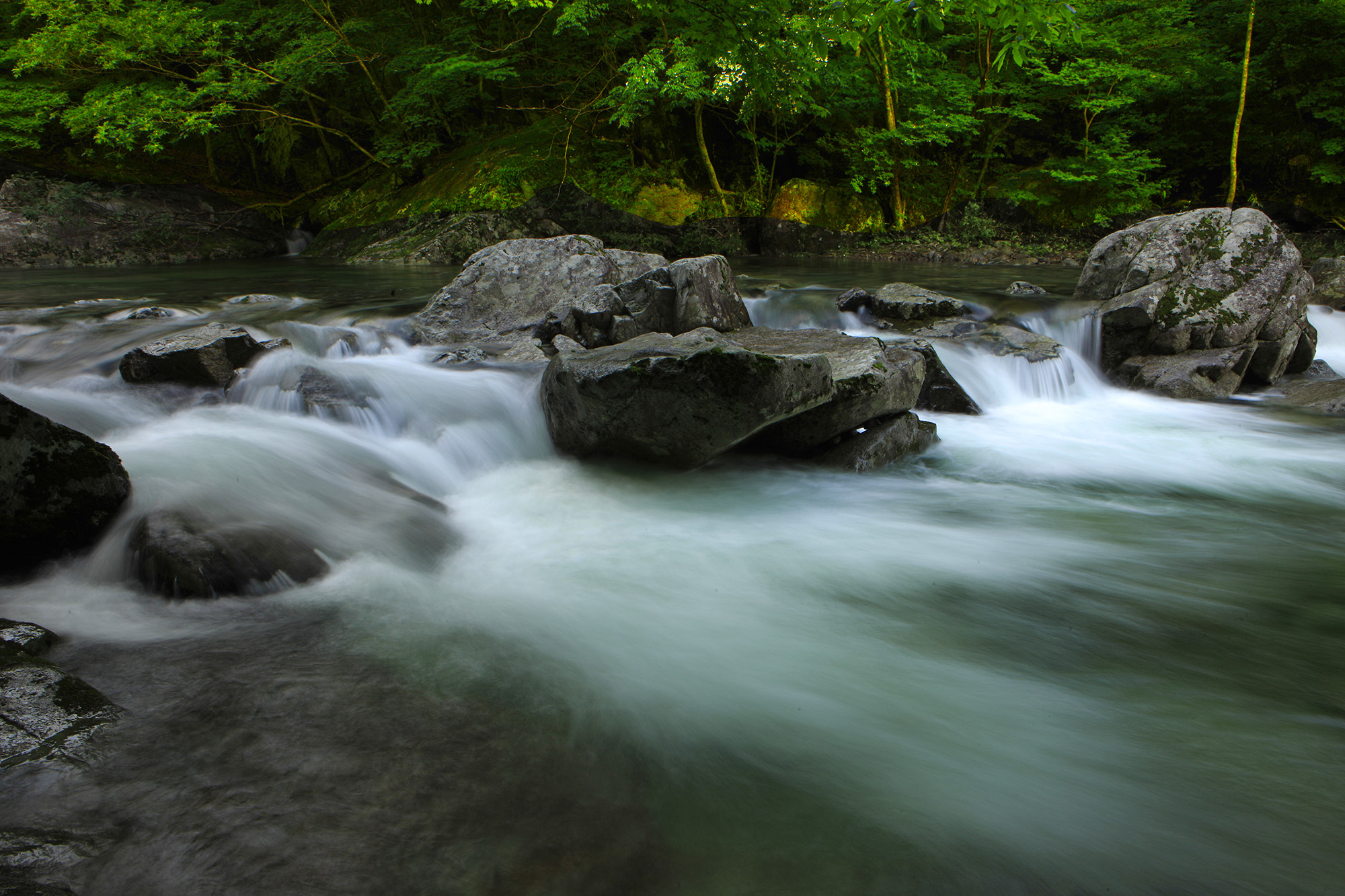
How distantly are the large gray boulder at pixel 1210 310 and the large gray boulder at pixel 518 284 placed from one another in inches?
198

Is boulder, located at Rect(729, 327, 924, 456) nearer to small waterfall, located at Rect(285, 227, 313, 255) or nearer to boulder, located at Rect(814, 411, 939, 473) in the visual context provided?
boulder, located at Rect(814, 411, 939, 473)

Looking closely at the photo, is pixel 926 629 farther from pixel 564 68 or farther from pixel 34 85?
pixel 34 85

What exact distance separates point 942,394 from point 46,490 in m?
6.17

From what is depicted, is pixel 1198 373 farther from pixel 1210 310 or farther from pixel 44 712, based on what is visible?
pixel 44 712

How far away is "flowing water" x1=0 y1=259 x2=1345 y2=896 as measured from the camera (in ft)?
6.24

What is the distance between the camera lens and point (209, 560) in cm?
314

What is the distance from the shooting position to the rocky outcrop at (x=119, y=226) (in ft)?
48.3

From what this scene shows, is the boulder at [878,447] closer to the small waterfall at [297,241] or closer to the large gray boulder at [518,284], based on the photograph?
the large gray boulder at [518,284]

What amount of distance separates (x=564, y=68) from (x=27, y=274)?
35.5 ft

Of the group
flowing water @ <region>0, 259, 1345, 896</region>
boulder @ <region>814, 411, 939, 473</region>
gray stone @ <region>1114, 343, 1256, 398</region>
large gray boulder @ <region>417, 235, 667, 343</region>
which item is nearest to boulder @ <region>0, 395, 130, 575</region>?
flowing water @ <region>0, 259, 1345, 896</region>

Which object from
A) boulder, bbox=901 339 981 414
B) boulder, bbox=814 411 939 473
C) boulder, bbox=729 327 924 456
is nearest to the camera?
boulder, bbox=729 327 924 456

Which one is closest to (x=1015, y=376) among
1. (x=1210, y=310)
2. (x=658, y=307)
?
(x=1210, y=310)

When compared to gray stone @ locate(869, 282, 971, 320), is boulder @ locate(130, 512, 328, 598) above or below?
below

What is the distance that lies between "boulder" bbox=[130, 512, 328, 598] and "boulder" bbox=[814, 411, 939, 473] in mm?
3374
